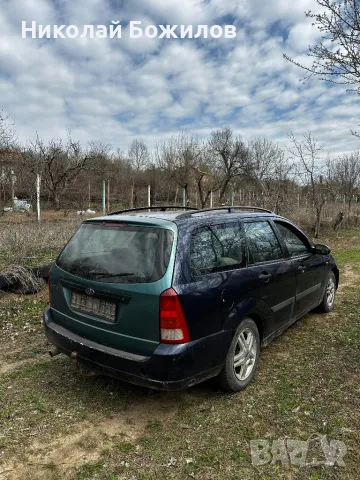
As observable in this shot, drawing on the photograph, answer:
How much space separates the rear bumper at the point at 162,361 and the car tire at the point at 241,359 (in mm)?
125

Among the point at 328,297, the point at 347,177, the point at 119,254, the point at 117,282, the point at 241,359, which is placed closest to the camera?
the point at 117,282

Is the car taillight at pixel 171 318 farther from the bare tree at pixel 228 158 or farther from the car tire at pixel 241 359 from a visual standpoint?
the bare tree at pixel 228 158

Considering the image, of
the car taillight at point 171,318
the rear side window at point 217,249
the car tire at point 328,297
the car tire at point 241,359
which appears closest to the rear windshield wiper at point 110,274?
the car taillight at point 171,318

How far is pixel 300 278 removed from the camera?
411cm

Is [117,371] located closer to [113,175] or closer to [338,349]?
[338,349]

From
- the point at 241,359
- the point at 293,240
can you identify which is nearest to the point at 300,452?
the point at 241,359

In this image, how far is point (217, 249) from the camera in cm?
301

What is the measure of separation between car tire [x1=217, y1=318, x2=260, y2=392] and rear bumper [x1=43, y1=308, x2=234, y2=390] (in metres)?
0.12

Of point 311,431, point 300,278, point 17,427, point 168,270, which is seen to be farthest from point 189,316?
point 300,278

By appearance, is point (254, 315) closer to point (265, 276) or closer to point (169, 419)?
point (265, 276)

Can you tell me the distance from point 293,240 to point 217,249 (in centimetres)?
172

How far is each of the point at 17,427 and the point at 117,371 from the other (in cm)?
86

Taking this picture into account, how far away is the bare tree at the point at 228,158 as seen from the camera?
27.1 meters

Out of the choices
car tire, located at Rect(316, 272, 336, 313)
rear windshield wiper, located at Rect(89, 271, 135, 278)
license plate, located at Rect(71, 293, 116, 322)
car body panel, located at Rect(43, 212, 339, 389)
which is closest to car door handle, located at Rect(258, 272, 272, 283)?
car body panel, located at Rect(43, 212, 339, 389)
